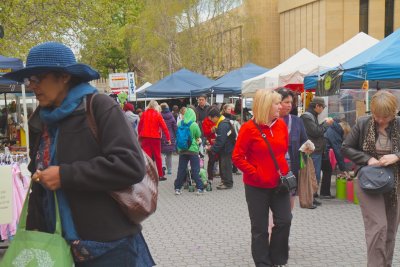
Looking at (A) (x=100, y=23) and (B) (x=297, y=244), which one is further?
(A) (x=100, y=23)

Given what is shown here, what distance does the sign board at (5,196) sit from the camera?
5.22 meters

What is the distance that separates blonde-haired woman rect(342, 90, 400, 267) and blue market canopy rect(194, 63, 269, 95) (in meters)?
16.0

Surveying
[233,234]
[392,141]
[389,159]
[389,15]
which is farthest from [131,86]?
[389,15]

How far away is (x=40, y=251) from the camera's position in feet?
7.36

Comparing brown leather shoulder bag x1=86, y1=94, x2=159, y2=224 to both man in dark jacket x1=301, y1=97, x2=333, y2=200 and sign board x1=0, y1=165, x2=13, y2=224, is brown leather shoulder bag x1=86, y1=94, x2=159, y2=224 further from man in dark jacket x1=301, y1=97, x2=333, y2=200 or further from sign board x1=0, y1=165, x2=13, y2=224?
man in dark jacket x1=301, y1=97, x2=333, y2=200

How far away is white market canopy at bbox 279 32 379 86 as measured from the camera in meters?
12.7

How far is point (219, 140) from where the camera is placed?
1102 centimetres

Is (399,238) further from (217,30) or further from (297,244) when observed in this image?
(217,30)

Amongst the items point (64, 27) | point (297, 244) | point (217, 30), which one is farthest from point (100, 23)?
point (217, 30)

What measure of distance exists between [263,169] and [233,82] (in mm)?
16769

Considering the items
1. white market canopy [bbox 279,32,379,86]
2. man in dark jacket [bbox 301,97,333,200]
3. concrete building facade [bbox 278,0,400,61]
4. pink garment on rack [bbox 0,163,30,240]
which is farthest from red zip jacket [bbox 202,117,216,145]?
concrete building facade [bbox 278,0,400,61]

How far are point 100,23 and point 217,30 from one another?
2443cm

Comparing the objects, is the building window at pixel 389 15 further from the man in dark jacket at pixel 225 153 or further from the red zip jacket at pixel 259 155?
the red zip jacket at pixel 259 155

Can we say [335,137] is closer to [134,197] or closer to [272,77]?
[272,77]
